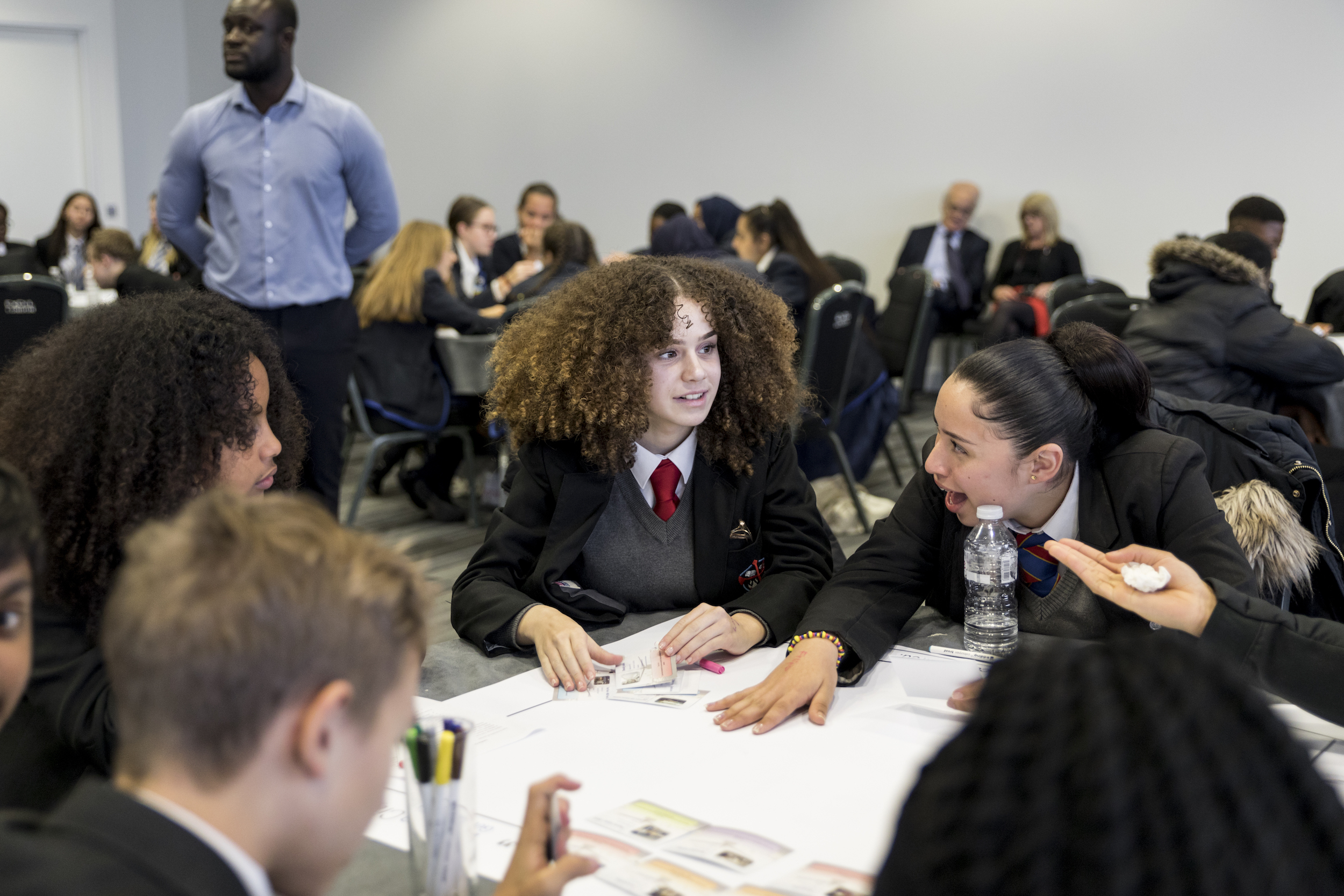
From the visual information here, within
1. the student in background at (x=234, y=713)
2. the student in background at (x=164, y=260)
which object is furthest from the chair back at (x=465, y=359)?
the student in background at (x=234, y=713)

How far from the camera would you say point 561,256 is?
480cm

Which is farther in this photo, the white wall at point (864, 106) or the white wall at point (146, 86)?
the white wall at point (146, 86)

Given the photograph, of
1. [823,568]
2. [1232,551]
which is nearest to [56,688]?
[823,568]

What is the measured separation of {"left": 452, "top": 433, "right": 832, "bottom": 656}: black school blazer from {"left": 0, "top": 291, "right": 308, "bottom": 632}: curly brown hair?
48cm

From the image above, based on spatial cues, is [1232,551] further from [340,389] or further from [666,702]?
[340,389]

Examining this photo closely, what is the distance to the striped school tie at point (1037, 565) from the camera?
1.52m

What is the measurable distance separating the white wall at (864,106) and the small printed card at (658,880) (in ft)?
22.0

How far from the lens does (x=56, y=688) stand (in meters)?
1.17

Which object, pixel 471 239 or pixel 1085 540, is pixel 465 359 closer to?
pixel 471 239

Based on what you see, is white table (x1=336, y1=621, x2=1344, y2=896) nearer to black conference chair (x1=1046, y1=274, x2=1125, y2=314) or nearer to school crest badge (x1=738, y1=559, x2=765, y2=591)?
school crest badge (x1=738, y1=559, x2=765, y2=591)

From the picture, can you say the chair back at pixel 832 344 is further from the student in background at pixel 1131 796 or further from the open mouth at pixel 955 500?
the student in background at pixel 1131 796

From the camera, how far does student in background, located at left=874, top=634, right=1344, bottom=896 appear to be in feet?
1.46

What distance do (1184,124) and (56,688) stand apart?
7.02m

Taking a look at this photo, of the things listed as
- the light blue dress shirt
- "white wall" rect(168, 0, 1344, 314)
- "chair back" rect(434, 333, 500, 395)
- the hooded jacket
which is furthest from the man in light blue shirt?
"white wall" rect(168, 0, 1344, 314)
